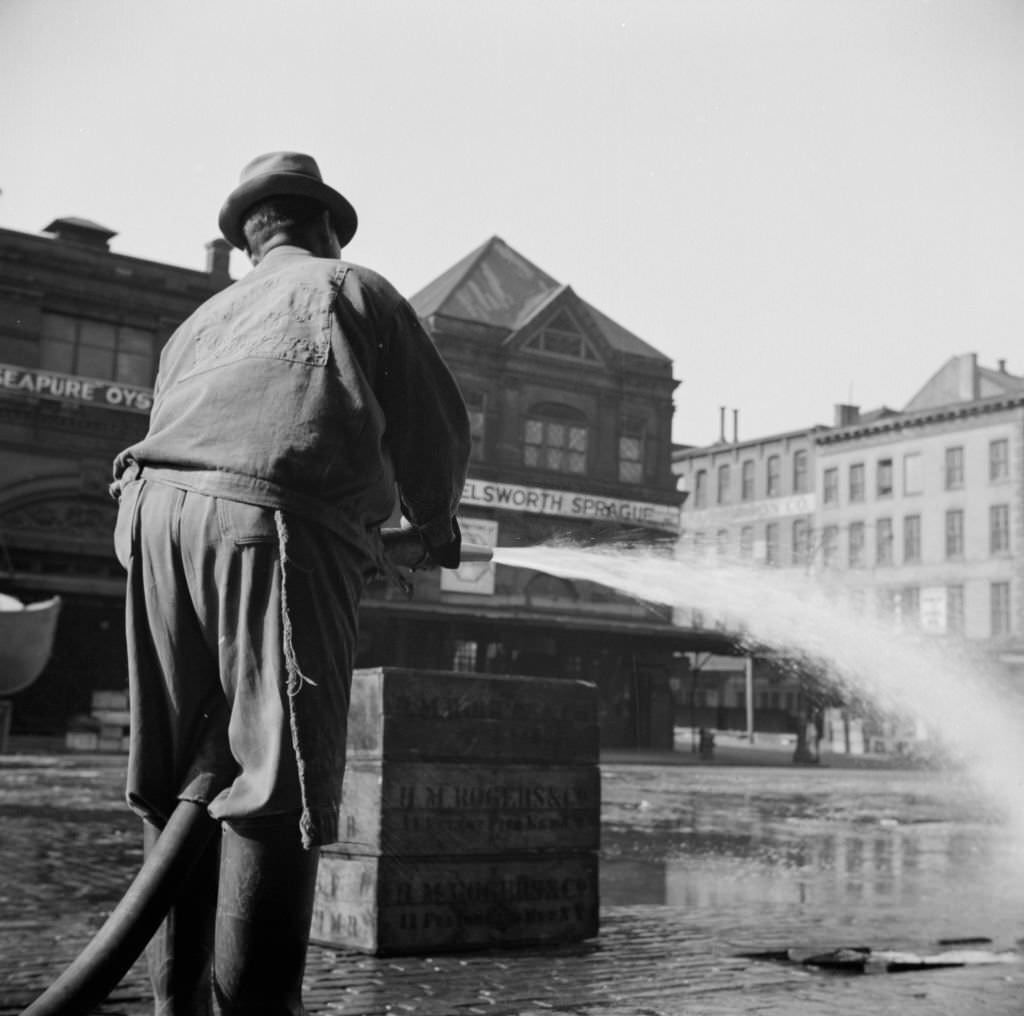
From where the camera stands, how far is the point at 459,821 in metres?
5.46

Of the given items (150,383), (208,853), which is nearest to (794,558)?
(150,383)

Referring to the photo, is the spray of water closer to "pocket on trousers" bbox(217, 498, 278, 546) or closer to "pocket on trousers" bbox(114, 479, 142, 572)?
"pocket on trousers" bbox(114, 479, 142, 572)

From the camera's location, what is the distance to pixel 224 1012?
8.52 ft

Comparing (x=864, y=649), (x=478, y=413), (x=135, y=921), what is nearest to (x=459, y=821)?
(x=135, y=921)

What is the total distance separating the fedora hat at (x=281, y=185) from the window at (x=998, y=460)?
6359 cm

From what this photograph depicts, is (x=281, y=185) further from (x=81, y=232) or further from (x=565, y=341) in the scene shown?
(x=565, y=341)

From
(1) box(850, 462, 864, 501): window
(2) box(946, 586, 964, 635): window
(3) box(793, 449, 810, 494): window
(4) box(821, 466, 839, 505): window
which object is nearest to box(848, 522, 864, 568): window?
(1) box(850, 462, 864, 501): window

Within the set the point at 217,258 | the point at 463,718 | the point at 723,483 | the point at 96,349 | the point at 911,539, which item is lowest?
the point at 463,718

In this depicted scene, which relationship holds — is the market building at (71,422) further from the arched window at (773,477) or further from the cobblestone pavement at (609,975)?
the arched window at (773,477)

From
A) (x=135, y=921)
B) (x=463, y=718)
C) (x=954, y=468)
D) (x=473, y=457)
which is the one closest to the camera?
(x=135, y=921)

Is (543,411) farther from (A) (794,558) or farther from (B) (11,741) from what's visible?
(A) (794,558)

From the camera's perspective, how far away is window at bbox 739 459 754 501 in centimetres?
7356

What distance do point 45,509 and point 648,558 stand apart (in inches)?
1072

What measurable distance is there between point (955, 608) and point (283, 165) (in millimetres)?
64541
